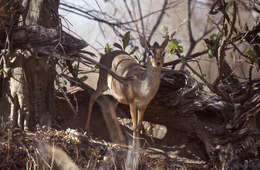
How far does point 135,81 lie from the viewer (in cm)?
580

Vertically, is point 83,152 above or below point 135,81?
below

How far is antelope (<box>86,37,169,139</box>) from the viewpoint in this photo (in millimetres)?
5272

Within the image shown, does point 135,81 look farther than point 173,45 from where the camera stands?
Yes

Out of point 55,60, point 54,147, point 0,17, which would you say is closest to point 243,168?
point 54,147

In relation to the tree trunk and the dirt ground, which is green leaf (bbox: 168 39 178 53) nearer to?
the dirt ground

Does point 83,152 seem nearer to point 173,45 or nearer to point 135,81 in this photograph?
point 135,81

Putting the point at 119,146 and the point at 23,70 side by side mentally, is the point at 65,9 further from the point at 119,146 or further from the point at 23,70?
the point at 119,146

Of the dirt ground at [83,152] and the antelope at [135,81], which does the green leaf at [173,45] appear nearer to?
the antelope at [135,81]

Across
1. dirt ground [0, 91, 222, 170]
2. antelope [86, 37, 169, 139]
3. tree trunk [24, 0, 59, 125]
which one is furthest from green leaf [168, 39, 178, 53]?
tree trunk [24, 0, 59, 125]

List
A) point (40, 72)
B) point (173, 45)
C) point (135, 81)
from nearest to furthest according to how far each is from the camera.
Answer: point (173, 45) → point (40, 72) → point (135, 81)

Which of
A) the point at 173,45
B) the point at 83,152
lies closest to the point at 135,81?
the point at 173,45

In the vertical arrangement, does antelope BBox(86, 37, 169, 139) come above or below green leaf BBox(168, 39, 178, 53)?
below

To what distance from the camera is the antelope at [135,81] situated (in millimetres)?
5272

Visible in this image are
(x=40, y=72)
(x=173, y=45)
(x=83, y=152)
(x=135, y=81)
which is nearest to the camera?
(x=83, y=152)
